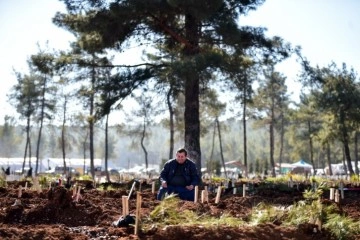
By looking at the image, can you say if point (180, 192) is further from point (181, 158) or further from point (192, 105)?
point (192, 105)

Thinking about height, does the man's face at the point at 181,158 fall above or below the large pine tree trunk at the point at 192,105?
below

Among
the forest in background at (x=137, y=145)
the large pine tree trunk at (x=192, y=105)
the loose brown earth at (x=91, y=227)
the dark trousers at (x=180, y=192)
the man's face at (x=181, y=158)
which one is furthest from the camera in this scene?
the forest in background at (x=137, y=145)

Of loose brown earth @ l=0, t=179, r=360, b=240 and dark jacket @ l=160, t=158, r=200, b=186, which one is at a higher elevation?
dark jacket @ l=160, t=158, r=200, b=186

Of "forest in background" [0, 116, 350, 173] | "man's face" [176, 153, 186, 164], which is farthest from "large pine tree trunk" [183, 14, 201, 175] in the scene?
"forest in background" [0, 116, 350, 173]

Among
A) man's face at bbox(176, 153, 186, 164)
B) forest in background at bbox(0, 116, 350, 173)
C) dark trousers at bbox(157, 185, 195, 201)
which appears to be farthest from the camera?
forest in background at bbox(0, 116, 350, 173)

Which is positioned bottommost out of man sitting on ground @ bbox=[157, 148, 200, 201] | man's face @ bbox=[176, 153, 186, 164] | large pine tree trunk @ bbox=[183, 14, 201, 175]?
man sitting on ground @ bbox=[157, 148, 200, 201]

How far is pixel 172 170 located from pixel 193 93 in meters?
8.25

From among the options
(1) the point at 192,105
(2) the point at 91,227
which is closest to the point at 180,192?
(2) the point at 91,227

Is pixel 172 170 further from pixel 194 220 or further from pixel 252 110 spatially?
pixel 252 110

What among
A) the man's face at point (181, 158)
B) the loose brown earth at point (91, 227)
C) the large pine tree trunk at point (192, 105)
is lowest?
the loose brown earth at point (91, 227)

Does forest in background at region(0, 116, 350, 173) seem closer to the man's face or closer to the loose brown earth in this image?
the man's face

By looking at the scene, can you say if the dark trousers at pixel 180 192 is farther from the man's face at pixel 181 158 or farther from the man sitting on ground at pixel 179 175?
the man's face at pixel 181 158

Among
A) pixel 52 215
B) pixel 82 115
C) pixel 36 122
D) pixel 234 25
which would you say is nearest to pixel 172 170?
pixel 52 215

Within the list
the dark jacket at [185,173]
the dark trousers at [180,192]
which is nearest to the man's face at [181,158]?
the dark jacket at [185,173]
